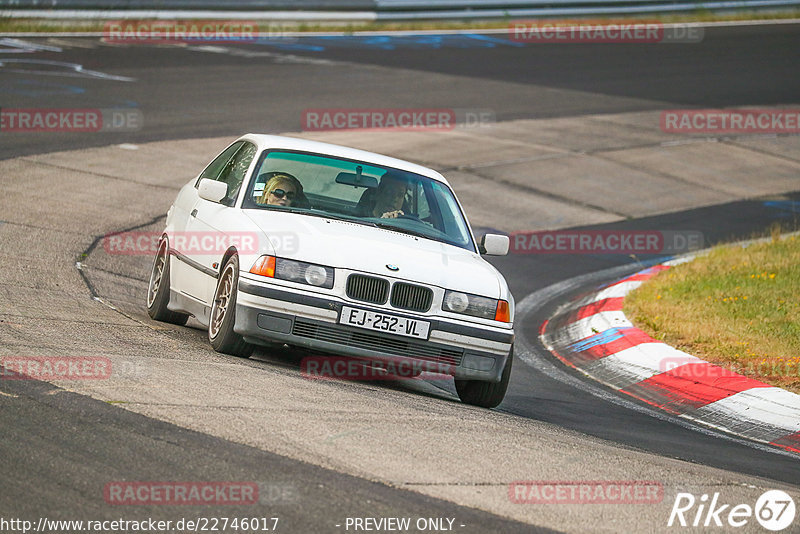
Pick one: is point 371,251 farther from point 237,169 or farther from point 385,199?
point 237,169

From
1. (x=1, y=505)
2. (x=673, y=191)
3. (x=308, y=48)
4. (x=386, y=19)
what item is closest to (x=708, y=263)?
(x=673, y=191)

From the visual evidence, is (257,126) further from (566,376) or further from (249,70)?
(566,376)

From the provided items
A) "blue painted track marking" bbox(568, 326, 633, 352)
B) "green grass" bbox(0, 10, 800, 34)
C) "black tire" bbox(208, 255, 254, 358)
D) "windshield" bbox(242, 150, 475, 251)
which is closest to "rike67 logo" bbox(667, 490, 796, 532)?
"black tire" bbox(208, 255, 254, 358)

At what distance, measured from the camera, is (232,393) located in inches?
235

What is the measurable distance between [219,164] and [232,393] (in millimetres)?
3403

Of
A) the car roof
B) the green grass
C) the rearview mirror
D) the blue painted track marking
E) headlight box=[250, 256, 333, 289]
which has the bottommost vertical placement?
the blue painted track marking

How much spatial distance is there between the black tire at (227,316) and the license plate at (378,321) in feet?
2.31

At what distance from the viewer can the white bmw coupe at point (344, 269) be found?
6969 mm

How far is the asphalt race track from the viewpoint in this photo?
15.5 feet

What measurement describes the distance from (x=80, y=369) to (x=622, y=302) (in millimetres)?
6333

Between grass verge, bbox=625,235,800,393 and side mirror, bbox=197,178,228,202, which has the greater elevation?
side mirror, bbox=197,178,228,202

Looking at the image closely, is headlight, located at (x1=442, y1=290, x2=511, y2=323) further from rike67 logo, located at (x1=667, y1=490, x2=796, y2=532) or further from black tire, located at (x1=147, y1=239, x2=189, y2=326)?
black tire, located at (x1=147, y1=239, x2=189, y2=326)

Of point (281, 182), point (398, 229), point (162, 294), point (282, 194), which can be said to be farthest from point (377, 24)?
point (398, 229)

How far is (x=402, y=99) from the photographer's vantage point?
69.8 ft
